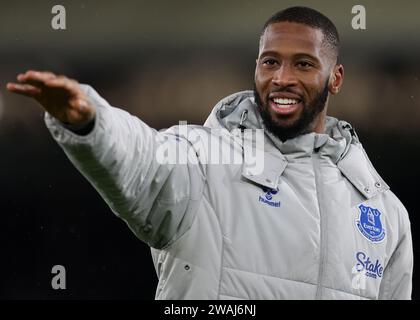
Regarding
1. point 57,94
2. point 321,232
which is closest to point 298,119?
point 321,232

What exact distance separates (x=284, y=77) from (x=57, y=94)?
2.18 feet

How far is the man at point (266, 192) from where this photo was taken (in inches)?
58.7

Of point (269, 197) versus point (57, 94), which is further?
point (269, 197)

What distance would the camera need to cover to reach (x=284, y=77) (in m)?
1.87

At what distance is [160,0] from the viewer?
3.37m

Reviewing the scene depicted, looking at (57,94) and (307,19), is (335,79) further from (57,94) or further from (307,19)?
(57,94)

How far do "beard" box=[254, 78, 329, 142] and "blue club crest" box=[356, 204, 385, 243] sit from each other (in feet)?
0.63

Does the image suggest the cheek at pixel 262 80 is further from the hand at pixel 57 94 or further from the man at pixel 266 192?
the hand at pixel 57 94

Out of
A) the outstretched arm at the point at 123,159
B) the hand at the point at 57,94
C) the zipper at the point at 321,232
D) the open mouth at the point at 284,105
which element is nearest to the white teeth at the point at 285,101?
the open mouth at the point at 284,105

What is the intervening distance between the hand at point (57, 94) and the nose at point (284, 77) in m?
0.59

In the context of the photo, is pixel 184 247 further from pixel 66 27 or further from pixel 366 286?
pixel 66 27

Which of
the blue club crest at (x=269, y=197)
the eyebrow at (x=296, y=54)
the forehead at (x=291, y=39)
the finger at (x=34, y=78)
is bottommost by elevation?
the blue club crest at (x=269, y=197)

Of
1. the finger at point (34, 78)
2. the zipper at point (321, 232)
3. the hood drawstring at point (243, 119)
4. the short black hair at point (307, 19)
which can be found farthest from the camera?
the short black hair at point (307, 19)
